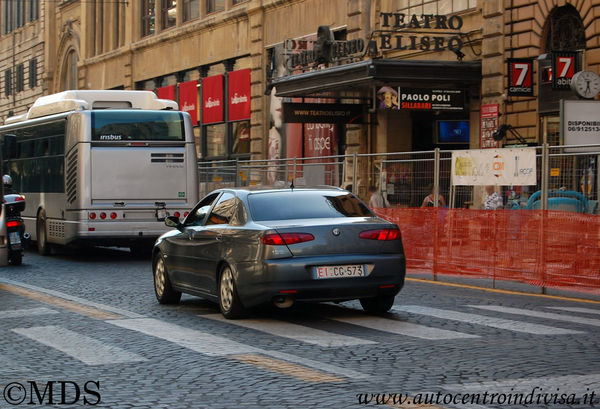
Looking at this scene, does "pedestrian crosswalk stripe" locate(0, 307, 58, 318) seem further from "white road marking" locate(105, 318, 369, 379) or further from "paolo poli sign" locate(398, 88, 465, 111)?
"paolo poli sign" locate(398, 88, 465, 111)

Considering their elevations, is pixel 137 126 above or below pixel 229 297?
above

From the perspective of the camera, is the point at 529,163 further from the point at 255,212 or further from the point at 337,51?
the point at 337,51

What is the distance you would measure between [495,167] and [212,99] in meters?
27.1

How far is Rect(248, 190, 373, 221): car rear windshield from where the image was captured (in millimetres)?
11836

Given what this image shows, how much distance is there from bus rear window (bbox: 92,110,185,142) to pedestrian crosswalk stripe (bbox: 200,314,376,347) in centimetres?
1066

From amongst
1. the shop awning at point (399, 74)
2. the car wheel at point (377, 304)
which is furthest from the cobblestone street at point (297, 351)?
the shop awning at point (399, 74)

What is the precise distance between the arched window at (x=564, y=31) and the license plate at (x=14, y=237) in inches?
493

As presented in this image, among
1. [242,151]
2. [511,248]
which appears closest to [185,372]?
[511,248]

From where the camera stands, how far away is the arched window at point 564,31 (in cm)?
2498

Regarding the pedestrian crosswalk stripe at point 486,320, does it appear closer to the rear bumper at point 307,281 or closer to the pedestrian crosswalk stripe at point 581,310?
the rear bumper at point 307,281

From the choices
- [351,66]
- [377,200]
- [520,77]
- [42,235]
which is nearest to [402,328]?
[377,200]

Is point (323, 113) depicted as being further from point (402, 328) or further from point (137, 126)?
point (402, 328)

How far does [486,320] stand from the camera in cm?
1163

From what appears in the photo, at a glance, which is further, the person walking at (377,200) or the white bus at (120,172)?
the white bus at (120,172)
